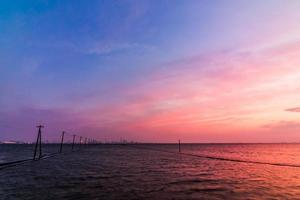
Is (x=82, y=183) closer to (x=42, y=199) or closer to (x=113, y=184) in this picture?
(x=113, y=184)

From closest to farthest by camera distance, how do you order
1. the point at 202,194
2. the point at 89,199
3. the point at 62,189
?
the point at 89,199 < the point at 202,194 < the point at 62,189

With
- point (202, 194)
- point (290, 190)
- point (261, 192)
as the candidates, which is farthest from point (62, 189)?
point (290, 190)

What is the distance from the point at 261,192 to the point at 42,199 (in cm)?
2449

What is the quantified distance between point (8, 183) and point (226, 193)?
28.5 m

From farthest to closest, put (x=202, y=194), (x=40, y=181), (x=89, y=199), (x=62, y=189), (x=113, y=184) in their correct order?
(x=40, y=181)
(x=113, y=184)
(x=62, y=189)
(x=202, y=194)
(x=89, y=199)

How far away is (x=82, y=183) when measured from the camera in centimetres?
4172

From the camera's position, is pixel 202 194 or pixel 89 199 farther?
pixel 202 194

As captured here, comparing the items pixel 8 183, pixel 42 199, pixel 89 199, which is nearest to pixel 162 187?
pixel 89 199

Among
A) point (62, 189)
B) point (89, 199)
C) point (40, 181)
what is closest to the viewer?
point (89, 199)

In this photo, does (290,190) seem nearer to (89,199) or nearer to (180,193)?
(180,193)

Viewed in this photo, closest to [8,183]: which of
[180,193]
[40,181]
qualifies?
[40,181]

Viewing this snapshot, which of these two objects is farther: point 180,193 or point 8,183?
point 8,183

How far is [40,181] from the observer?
144 ft

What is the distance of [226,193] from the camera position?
115 feet
